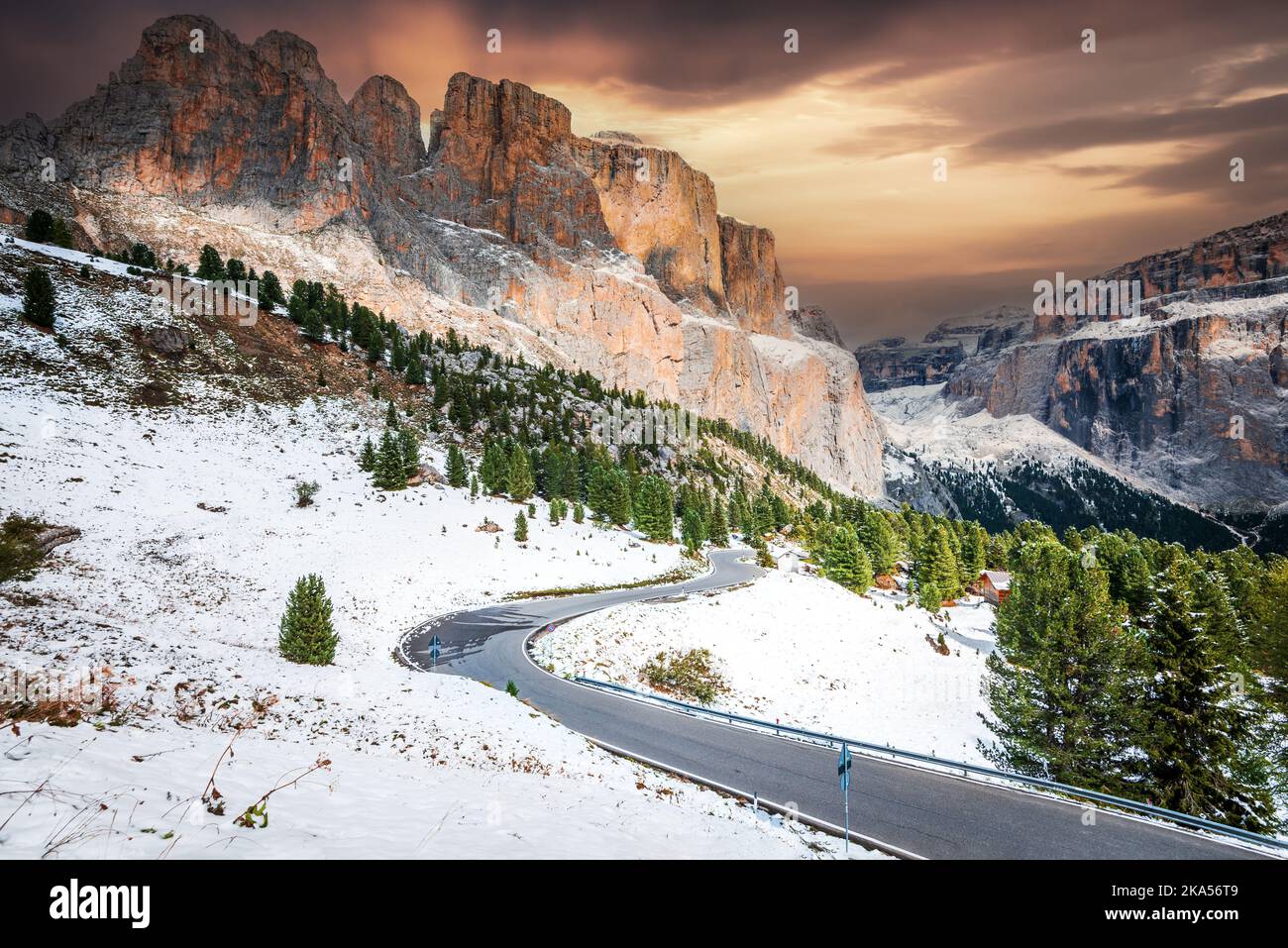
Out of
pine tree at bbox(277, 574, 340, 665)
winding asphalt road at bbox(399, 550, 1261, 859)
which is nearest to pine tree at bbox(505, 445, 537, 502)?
winding asphalt road at bbox(399, 550, 1261, 859)

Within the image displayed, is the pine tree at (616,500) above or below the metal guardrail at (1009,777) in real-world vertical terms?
above

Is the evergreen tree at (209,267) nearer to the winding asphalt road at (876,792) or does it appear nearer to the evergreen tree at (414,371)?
the evergreen tree at (414,371)

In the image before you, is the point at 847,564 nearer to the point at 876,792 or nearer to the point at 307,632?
the point at 876,792

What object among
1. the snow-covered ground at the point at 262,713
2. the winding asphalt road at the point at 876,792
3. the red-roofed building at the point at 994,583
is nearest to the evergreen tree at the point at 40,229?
the snow-covered ground at the point at 262,713

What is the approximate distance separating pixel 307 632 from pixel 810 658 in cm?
2323

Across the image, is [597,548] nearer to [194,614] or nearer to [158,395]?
[194,614]

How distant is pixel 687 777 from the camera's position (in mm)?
14031

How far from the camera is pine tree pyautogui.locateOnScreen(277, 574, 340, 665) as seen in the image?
63.2ft

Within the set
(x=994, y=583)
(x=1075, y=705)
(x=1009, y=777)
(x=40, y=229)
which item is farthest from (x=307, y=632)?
(x=40, y=229)

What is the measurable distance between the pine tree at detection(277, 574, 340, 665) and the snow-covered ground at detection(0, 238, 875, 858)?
843 mm

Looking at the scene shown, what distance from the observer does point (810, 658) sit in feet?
98.7

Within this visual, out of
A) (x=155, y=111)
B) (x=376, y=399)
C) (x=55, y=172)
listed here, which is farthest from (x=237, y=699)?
(x=155, y=111)

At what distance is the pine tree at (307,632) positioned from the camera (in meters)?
19.3

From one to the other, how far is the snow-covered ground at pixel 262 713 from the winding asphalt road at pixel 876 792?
164cm
